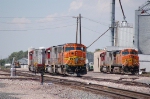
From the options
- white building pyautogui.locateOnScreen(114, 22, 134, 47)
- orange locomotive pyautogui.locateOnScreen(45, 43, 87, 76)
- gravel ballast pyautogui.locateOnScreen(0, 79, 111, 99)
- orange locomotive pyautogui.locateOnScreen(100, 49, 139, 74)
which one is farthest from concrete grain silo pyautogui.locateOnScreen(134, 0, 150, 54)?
gravel ballast pyautogui.locateOnScreen(0, 79, 111, 99)

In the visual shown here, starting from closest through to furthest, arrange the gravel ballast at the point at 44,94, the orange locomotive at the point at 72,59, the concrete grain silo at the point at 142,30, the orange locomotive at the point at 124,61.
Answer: the gravel ballast at the point at 44,94 < the orange locomotive at the point at 72,59 < the orange locomotive at the point at 124,61 < the concrete grain silo at the point at 142,30

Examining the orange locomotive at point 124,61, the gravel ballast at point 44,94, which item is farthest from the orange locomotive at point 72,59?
the gravel ballast at point 44,94

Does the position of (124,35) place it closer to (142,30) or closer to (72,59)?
(142,30)

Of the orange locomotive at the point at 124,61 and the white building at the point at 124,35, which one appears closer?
the orange locomotive at the point at 124,61

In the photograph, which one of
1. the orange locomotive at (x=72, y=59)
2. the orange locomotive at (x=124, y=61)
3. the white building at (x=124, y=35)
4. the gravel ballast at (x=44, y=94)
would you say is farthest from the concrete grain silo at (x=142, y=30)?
the gravel ballast at (x=44, y=94)

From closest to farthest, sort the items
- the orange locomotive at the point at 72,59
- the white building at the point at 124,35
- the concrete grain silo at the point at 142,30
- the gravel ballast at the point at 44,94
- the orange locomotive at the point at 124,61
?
the gravel ballast at the point at 44,94 < the orange locomotive at the point at 72,59 < the orange locomotive at the point at 124,61 < the concrete grain silo at the point at 142,30 < the white building at the point at 124,35

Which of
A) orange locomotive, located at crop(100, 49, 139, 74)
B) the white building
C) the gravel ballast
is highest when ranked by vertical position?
the white building

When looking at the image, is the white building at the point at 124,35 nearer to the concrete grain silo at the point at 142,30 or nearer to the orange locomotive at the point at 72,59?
the concrete grain silo at the point at 142,30

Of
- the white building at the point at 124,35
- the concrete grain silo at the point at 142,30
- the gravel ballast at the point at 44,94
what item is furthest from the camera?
the white building at the point at 124,35

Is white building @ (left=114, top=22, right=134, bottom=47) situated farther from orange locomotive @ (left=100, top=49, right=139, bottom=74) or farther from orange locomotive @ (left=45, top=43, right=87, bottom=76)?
orange locomotive @ (left=45, top=43, right=87, bottom=76)

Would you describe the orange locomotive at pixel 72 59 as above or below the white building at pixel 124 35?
below

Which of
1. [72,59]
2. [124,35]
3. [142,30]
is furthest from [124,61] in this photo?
[124,35]

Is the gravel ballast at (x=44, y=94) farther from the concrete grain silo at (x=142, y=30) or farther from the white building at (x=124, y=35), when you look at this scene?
the white building at (x=124, y=35)

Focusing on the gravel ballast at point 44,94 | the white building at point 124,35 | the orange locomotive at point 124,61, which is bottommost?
the gravel ballast at point 44,94
